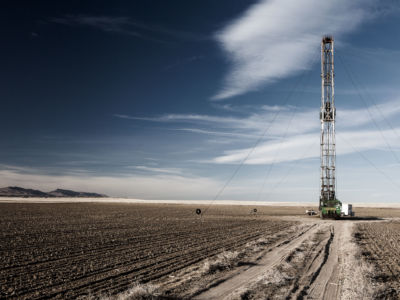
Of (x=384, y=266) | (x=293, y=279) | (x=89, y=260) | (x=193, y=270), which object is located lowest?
(x=89, y=260)

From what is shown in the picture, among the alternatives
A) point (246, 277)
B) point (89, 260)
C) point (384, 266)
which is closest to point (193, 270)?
point (246, 277)

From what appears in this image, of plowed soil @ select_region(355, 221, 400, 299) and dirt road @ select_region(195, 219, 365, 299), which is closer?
dirt road @ select_region(195, 219, 365, 299)

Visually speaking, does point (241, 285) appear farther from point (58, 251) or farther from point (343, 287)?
point (58, 251)

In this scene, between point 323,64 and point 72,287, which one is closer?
point 72,287

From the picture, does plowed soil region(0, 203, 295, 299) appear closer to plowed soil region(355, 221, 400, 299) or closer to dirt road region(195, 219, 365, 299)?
dirt road region(195, 219, 365, 299)

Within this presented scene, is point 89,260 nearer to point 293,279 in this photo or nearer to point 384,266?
point 293,279

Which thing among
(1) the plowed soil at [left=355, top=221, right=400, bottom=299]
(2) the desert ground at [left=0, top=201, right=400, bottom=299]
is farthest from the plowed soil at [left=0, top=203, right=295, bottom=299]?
(1) the plowed soil at [left=355, top=221, right=400, bottom=299]

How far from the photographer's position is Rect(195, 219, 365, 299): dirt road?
29.8 feet

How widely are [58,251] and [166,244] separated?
213 inches

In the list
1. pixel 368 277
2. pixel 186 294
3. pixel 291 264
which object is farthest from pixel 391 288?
pixel 186 294

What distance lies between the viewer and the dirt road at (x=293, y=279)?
9.09m

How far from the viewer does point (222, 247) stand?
17484 millimetres

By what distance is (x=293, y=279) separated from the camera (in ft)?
35.2

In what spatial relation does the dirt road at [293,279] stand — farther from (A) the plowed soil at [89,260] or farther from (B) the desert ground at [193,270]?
(A) the plowed soil at [89,260]
